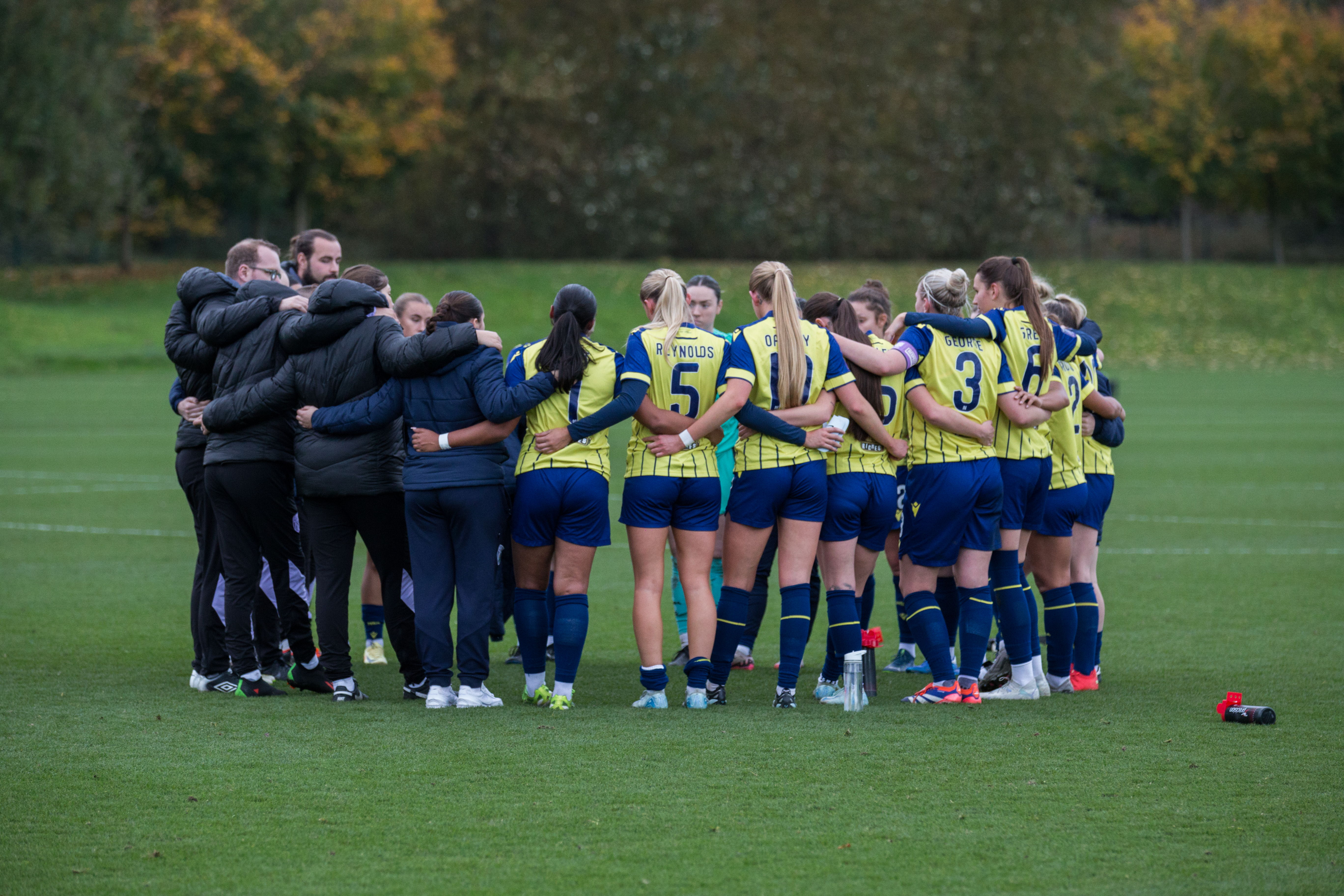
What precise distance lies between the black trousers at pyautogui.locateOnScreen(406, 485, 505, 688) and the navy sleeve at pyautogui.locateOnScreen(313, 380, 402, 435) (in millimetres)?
410

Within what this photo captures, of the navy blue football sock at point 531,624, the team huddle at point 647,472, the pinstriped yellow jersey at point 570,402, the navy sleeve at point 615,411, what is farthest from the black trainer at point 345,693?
the navy sleeve at point 615,411

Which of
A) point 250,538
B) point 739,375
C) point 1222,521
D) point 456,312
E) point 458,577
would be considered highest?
point 456,312

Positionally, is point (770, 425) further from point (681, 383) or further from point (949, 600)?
point (949, 600)

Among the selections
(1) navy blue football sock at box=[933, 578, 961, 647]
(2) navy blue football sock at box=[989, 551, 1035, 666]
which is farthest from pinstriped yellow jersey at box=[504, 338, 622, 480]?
(1) navy blue football sock at box=[933, 578, 961, 647]

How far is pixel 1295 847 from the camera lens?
4.72 m

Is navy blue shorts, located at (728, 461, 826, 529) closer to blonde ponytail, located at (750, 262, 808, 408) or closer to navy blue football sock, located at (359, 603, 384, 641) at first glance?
blonde ponytail, located at (750, 262, 808, 408)

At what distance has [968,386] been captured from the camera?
22.1 feet

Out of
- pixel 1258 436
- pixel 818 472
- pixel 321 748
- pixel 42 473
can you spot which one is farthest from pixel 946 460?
pixel 1258 436

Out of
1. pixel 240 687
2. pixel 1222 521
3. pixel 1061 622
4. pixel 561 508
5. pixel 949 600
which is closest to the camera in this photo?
pixel 561 508

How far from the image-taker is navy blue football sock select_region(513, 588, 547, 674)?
6.79 metres

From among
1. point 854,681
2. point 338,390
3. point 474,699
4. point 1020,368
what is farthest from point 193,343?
point 1020,368

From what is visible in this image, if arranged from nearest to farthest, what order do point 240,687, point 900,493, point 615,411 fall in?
point 615,411, point 240,687, point 900,493

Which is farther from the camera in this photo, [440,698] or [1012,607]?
[1012,607]

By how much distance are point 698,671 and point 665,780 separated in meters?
1.29
